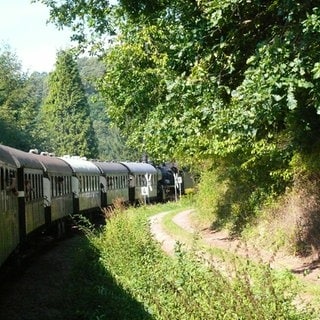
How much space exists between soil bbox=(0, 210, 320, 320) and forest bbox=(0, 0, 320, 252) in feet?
2.64

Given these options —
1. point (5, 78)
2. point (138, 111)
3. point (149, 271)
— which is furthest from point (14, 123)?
point (149, 271)

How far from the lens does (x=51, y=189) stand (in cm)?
2230

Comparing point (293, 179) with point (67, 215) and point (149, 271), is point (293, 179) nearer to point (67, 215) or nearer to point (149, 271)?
point (149, 271)

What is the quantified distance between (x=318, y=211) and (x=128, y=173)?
87.9ft

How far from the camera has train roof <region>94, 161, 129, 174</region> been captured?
115 feet

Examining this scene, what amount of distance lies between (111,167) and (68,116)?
1951 inches

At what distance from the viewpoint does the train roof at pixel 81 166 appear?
28.4 metres

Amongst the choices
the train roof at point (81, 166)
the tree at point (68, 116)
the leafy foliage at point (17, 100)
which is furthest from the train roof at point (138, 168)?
the tree at point (68, 116)

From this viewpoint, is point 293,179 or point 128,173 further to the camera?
point 128,173

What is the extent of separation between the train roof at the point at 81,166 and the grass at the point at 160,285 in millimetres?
11553

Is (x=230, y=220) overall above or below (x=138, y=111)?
below

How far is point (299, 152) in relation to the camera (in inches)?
578

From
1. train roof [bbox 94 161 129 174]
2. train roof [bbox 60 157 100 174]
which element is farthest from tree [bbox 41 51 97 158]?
train roof [bbox 60 157 100 174]

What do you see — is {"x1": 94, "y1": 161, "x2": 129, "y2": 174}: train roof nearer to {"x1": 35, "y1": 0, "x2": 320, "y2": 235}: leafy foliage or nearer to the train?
the train
